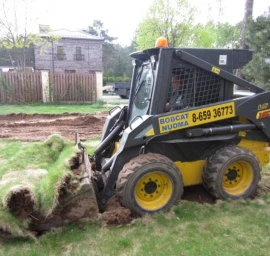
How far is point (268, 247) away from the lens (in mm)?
2865

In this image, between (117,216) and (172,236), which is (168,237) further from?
(117,216)

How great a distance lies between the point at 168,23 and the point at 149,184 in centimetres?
2143

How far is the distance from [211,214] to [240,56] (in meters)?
2.12

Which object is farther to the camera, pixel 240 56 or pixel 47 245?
pixel 240 56

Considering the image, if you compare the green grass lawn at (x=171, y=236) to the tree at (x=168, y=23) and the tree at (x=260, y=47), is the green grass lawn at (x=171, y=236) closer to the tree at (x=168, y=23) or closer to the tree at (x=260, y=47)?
the tree at (x=260, y=47)

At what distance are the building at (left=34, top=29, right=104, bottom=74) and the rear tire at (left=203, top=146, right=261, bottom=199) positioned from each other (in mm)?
32788

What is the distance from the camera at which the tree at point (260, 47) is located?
339 inches

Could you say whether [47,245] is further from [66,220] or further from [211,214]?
[211,214]

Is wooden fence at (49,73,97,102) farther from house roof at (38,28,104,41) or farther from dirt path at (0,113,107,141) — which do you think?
house roof at (38,28,104,41)

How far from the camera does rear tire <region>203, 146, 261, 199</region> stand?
3.62 meters

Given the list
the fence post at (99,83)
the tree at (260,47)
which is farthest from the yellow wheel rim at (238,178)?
the fence post at (99,83)

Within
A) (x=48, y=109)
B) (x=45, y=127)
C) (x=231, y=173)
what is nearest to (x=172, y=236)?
(x=231, y=173)

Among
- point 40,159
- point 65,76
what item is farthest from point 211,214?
point 65,76

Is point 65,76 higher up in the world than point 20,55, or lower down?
lower down
